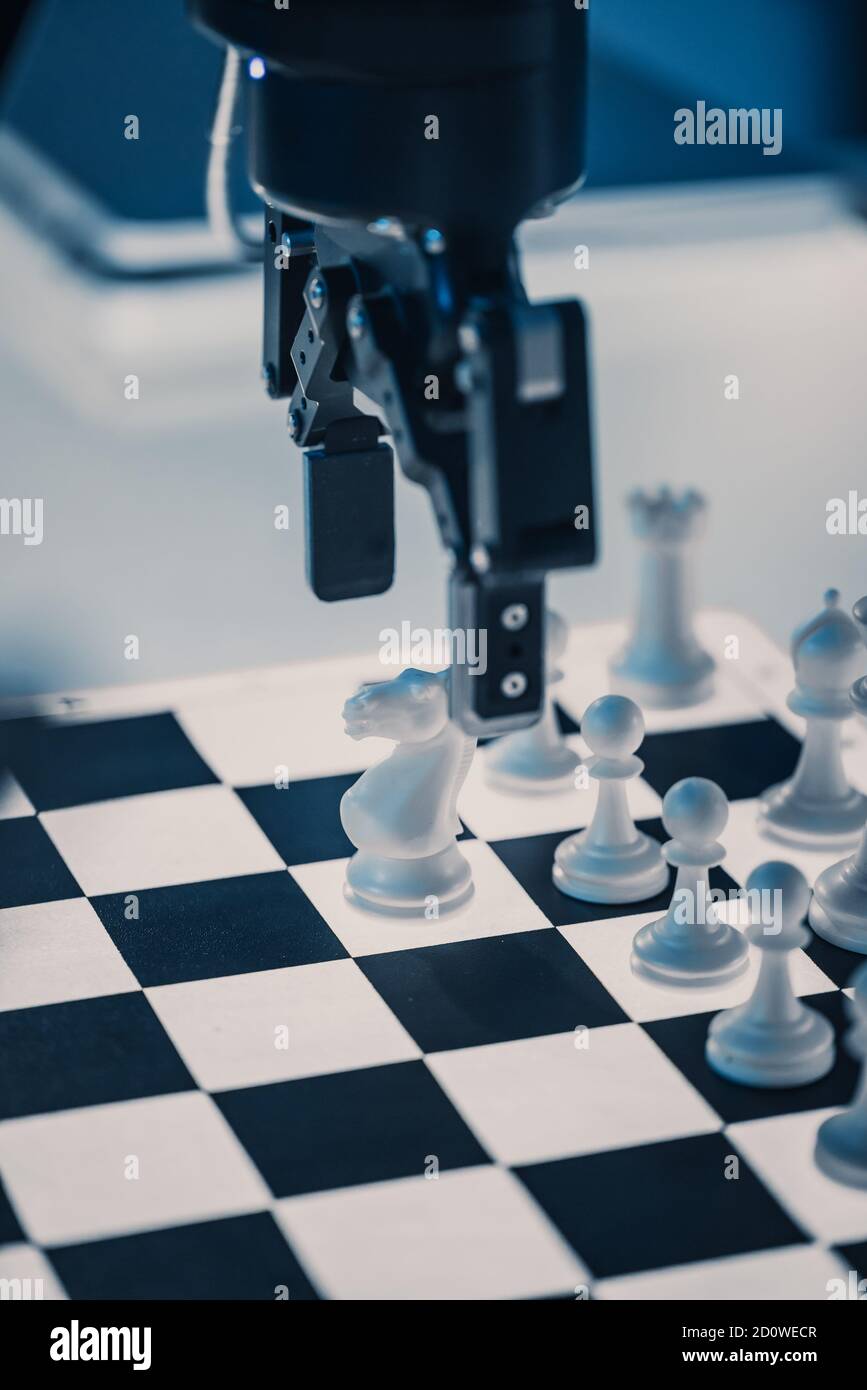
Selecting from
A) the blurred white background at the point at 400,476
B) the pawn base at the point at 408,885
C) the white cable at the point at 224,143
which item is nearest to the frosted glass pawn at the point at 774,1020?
the pawn base at the point at 408,885

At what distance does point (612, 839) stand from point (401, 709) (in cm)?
19

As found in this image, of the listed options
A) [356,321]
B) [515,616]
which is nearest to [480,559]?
[515,616]

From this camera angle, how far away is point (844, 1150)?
4.44 feet

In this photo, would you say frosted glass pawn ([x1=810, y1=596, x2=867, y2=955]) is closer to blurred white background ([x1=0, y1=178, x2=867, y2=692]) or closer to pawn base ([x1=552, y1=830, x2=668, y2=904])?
pawn base ([x1=552, y1=830, x2=668, y2=904])

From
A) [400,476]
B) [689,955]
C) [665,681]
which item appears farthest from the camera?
[400,476]

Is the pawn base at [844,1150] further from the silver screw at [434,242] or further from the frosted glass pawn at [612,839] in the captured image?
the silver screw at [434,242]

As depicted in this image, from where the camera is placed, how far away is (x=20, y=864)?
1.70 metres

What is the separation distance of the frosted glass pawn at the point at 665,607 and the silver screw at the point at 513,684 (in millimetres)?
760

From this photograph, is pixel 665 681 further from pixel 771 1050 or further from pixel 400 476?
pixel 400 476

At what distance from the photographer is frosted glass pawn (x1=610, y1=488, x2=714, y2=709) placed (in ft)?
6.47

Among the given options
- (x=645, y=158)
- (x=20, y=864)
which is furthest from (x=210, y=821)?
(x=645, y=158)

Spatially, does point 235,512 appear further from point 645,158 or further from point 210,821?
point 645,158

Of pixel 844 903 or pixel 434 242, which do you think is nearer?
pixel 434 242

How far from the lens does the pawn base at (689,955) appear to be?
1555 millimetres
